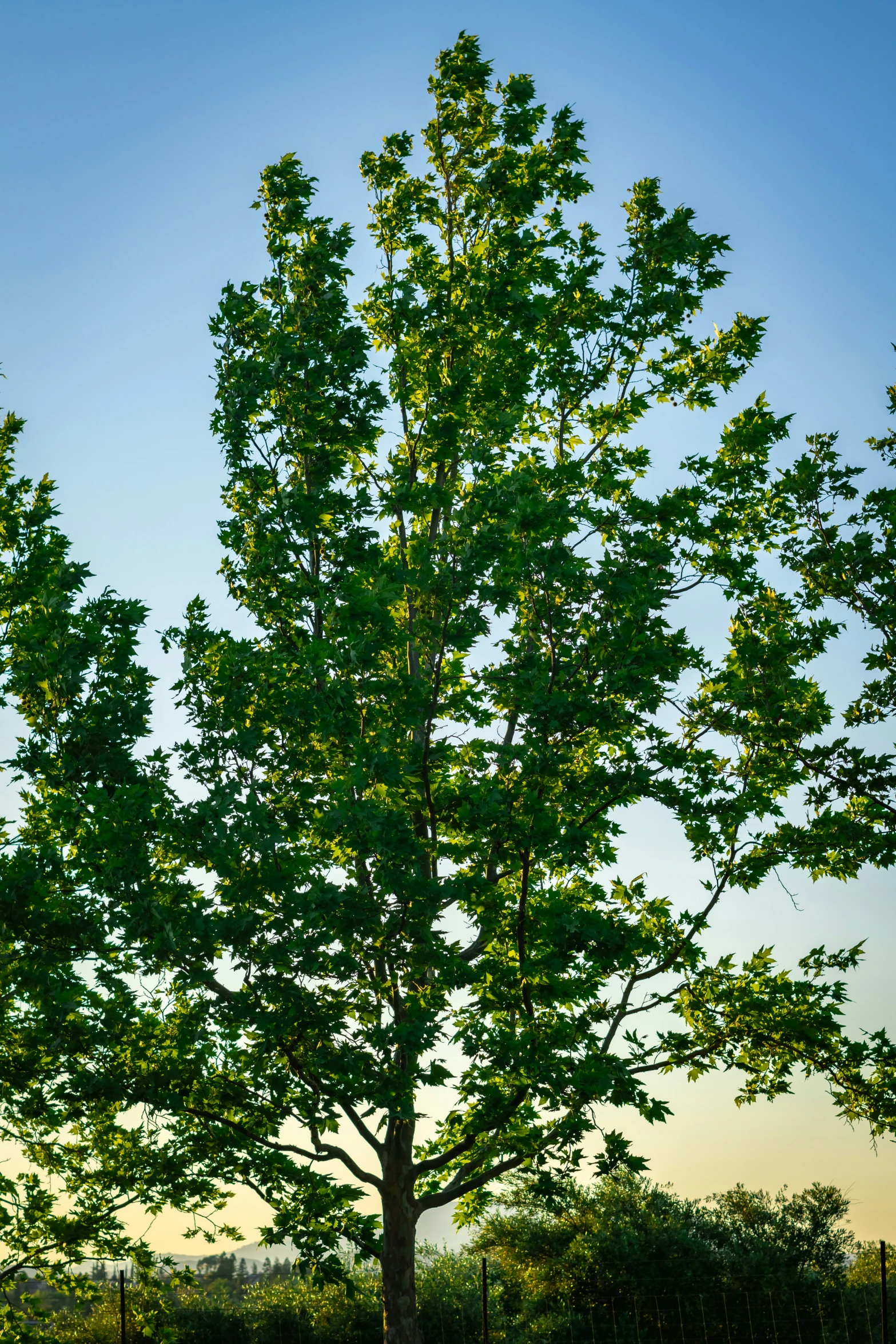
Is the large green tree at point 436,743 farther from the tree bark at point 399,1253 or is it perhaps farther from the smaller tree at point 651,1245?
the smaller tree at point 651,1245

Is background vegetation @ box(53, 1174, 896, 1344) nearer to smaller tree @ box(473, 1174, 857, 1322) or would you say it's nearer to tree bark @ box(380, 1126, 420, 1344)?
smaller tree @ box(473, 1174, 857, 1322)

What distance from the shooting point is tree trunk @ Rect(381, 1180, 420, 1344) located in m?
10.8

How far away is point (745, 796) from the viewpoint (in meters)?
11.2

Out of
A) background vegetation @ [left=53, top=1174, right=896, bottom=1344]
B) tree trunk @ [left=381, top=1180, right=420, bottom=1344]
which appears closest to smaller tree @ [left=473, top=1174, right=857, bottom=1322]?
background vegetation @ [left=53, top=1174, right=896, bottom=1344]

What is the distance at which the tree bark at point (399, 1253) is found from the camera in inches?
426

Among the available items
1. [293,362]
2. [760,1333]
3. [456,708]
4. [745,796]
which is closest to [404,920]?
[456,708]

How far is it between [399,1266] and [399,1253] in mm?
134

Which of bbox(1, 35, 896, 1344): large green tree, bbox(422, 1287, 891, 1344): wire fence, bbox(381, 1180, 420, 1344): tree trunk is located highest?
bbox(1, 35, 896, 1344): large green tree

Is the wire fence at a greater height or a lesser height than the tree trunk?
lesser

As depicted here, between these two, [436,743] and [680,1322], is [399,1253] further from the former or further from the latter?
[680,1322]

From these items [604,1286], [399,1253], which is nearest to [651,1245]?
[604,1286]

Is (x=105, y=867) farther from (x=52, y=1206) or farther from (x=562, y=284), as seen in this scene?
(x=562, y=284)

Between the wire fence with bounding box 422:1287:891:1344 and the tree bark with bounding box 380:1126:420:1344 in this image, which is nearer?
the tree bark with bounding box 380:1126:420:1344

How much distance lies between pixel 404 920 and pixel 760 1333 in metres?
17.6
